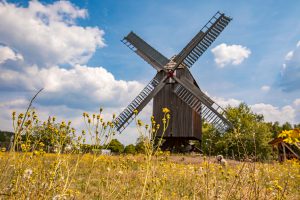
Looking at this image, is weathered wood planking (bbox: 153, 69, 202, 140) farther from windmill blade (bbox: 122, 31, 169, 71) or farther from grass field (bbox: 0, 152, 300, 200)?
grass field (bbox: 0, 152, 300, 200)

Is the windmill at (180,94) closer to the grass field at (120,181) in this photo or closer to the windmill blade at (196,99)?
the windmill blade at (196,99)

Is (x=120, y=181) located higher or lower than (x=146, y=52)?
lower

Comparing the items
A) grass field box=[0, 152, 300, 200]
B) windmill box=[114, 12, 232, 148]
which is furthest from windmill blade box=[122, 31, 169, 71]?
grass field box=[0, 152, 300, 200]

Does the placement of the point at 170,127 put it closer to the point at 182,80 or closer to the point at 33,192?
the point at 182,80

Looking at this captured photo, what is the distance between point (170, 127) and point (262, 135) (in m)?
21.4

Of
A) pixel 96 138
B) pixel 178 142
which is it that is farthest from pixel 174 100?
pixel 96 138

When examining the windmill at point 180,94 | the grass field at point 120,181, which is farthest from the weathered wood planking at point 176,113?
the grass field at point 120,181

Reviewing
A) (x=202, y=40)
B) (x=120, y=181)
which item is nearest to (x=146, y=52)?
(x=202, y=40)

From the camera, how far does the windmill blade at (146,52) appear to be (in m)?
21.4

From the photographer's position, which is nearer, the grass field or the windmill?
the grass field

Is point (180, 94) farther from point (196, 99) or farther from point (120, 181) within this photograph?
point (120, 181)

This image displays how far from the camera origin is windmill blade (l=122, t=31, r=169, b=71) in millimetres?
21364

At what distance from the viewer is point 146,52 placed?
73.4 feet

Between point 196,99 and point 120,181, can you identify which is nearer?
point 120,181
